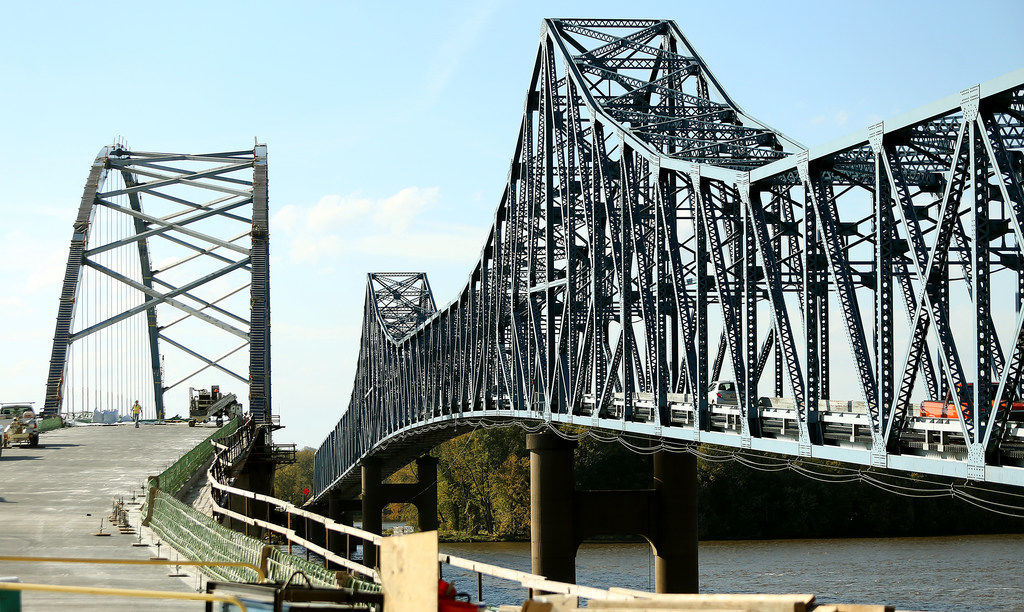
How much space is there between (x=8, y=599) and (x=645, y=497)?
3973 cm

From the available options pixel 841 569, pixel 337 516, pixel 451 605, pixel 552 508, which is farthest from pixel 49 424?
pixel 451 605

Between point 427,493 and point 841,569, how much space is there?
36362 mm

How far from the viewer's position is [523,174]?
55.5m

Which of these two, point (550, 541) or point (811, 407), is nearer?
point (811, 407)

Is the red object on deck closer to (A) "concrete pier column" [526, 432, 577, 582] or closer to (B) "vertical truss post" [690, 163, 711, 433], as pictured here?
(B) "vertical truss post" [690, 163, 711, 433]

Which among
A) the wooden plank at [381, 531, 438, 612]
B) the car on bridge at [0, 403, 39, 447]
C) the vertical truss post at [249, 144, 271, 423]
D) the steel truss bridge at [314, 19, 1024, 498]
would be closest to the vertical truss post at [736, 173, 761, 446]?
the steel truss bridge at [314, 19, 1024, 498]

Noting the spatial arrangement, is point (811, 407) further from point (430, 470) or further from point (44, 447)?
point (430, 470)

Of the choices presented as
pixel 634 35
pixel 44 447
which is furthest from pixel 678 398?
pixel 44 447

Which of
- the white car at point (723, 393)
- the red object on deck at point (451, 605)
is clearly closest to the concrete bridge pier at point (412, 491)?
the white car at point (723, 393)

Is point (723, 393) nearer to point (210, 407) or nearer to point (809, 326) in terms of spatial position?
point (809, 326)

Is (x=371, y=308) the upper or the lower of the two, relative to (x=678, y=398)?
upper

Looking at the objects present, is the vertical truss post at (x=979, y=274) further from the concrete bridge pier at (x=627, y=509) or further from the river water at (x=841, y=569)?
the river water at (x=841, y=569)

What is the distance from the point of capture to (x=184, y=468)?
37.5 metres

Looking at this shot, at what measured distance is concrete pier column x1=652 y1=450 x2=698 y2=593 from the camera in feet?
156
